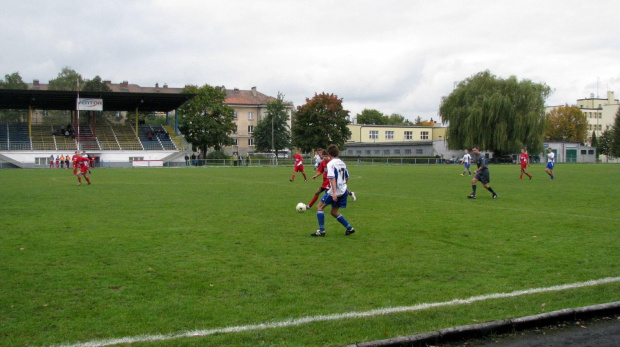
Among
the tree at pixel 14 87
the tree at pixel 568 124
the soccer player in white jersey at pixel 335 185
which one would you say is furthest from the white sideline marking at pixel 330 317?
the tree at pixel 568 124

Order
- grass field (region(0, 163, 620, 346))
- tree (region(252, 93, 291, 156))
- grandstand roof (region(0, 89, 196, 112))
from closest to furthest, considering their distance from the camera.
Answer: grass field (region(0, 163, 620, 346)) < grandstand roof (region(0, 89, 196, 112)) < tree (region(252, 93, 291, 156))

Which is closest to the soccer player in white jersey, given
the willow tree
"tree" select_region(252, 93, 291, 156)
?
the willow tree

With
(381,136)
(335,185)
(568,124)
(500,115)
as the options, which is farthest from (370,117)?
(335,185)

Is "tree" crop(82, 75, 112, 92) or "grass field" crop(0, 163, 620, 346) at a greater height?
"tree" crop(82, 75, 112, 92)

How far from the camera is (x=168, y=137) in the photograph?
69.1 meters

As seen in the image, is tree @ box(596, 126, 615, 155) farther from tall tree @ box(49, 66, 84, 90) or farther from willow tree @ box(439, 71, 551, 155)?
tall tree @ box(49, 66, 84, 90)

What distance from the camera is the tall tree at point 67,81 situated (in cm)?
9062

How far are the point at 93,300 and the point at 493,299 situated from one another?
465 cm

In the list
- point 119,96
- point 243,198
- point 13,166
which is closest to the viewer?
point 243,198

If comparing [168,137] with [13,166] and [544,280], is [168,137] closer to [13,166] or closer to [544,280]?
[13,166]

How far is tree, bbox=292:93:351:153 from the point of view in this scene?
78.9 metres

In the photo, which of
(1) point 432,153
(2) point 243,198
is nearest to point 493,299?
(2) point 243,198

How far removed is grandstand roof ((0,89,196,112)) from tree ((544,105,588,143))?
77605 mm

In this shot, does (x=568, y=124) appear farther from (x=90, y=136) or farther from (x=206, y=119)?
(x=90, y=136)
